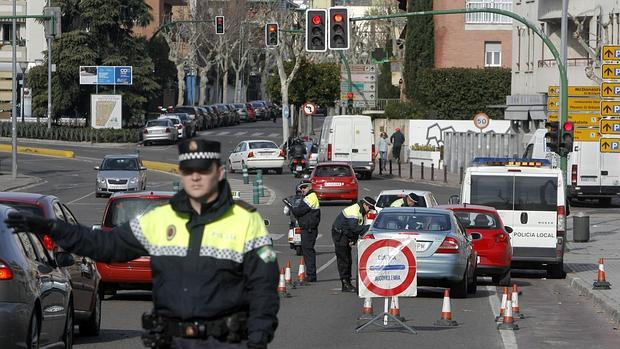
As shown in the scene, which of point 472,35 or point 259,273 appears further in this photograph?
point 472,35

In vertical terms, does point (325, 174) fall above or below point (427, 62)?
below

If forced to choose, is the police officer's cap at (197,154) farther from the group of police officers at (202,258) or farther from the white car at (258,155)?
the white car at (258,155)

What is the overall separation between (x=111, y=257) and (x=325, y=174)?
37.8 meters

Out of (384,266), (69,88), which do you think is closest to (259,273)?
(384,266)

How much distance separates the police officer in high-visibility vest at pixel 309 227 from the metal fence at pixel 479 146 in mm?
35554

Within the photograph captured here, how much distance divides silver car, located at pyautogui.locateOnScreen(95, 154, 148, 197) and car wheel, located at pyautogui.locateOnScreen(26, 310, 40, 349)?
3564 centimetres

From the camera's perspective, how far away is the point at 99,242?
7.07 m

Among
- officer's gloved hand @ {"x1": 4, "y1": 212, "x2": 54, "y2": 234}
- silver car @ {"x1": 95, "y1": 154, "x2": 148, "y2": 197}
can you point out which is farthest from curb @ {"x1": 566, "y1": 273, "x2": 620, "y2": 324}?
silver car @ {"x1": 95, "y1": 154, "x2": 148, "y2": 197}

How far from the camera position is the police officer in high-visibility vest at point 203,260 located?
6.81 meters

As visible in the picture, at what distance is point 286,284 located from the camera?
21953 mm

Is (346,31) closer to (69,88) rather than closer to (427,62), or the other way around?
(427,62)

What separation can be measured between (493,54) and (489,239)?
59.2 m

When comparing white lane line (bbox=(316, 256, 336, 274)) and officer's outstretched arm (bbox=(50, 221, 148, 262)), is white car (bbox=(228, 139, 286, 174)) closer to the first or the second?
white lane line (bbox=(316, 256, 336, 274))

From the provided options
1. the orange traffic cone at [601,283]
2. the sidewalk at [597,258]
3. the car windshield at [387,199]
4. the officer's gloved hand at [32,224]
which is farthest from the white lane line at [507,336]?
the car windshield at [387,199]
